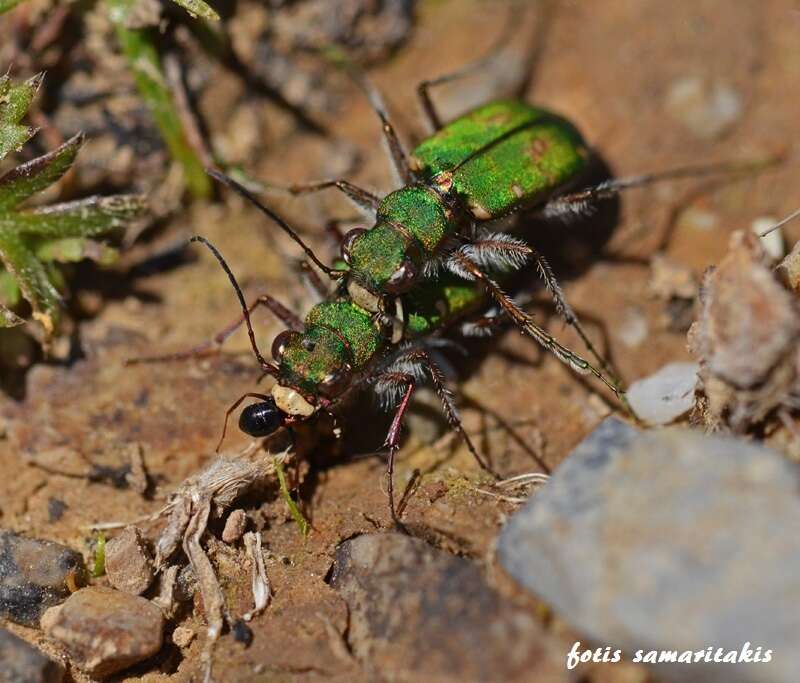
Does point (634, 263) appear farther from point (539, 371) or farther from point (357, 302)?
point (357, 302)

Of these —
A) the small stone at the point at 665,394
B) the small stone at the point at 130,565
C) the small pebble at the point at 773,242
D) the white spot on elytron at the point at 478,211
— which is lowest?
the small stone at the point at 130,565

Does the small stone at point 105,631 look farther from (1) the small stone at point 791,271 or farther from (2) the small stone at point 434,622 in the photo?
(1) the small stone at point 791,271

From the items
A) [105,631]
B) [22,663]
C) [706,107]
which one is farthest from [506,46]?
[22,663]

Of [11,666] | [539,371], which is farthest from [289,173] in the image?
[11,666]

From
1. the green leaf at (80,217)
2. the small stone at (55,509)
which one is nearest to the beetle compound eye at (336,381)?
the small stone at (55,509)

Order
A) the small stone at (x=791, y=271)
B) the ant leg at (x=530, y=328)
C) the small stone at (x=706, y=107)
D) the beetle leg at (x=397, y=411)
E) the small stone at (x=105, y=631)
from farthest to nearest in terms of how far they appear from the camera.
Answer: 1. the small stone at (x=706, y=107)
2. the ant leg at (x=530, y=328)
3. the beetle leg at (x=397, y=411)
4. the small stone at (x=791, y=271)
5. the small stone at (x=105, y=631)

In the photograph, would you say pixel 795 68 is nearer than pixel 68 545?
No
